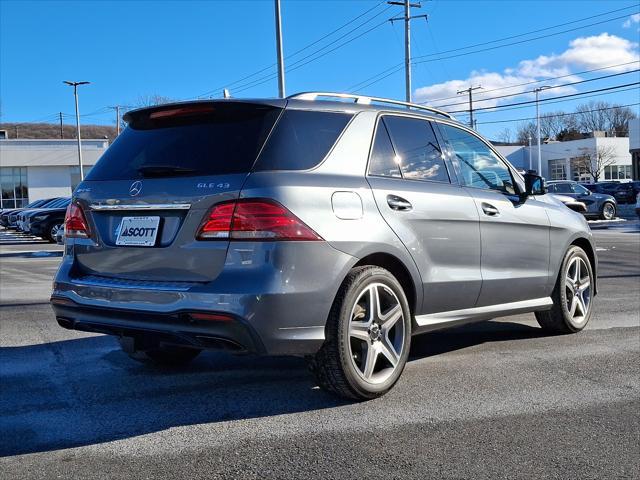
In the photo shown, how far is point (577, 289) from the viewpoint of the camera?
6.35 metres

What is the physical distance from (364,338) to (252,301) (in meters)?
0.89

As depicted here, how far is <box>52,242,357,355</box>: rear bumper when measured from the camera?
3592mm

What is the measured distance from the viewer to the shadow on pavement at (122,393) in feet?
12.4

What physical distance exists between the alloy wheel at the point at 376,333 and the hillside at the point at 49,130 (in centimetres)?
10578

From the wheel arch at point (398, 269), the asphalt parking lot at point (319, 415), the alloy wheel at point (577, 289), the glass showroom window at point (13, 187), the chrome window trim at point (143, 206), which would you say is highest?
the glass showroom window at point (13, 187)

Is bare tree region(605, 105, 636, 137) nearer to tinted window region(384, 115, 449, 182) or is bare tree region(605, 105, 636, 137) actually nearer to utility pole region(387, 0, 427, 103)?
utility pole region(387, 0, 427, 103)

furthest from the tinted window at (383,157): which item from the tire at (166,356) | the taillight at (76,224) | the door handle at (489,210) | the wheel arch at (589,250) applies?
the wheel arch at (589,250)

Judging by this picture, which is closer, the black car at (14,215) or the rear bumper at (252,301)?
the rear bumper at (252,301)

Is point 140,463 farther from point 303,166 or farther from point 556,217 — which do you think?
point 556,217

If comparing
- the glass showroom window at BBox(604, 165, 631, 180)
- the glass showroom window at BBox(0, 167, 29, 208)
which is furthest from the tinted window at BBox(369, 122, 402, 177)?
the glass showroom window at BBox(604, 165, 631, 180)

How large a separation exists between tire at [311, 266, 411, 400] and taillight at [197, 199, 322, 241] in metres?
0.53

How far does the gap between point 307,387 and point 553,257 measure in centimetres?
267

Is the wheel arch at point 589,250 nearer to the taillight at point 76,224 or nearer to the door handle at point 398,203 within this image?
the door handle at point 398,203

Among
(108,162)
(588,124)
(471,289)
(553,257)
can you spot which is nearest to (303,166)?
(108,162)
